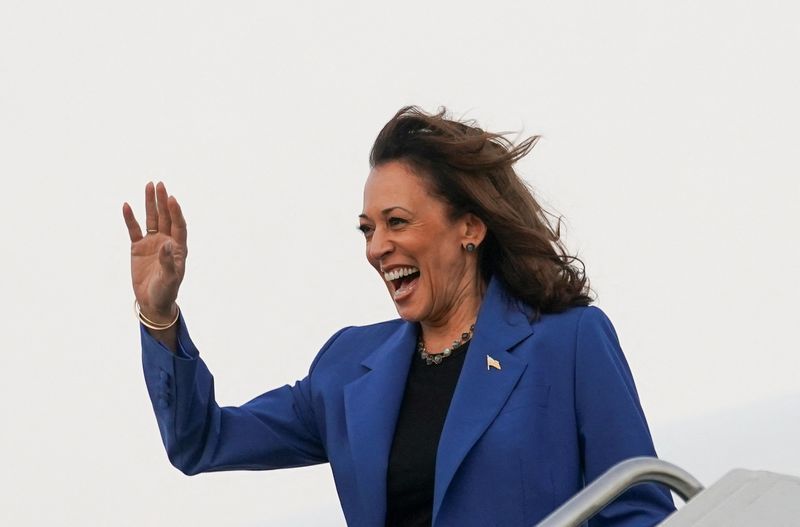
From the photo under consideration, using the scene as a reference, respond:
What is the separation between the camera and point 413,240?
91.7 inches

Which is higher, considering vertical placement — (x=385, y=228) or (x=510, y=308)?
(x=385, y=228)

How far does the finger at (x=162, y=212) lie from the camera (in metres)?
2.32

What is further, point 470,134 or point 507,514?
point 470,134

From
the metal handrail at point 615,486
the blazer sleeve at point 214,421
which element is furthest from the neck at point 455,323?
the metal handrail at point 615,486

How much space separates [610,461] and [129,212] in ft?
2.68

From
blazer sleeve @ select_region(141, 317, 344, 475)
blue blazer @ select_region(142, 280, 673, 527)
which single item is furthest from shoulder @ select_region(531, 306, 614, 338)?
blazer sleeve @ select_region(141, 317, 344, 475)

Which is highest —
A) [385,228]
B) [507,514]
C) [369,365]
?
[385,228]

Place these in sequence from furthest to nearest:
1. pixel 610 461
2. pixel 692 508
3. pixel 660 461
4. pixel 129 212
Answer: pixel 129 212
pixel 610 461
pixel 660 461
pixel 692 508

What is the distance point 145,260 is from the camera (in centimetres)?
233

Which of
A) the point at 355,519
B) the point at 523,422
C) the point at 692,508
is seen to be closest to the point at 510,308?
the point at 523,422

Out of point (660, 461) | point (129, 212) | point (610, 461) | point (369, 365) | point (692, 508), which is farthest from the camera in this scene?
point (369, 365)

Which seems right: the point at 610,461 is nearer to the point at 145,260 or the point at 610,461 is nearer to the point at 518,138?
the point at 518,138

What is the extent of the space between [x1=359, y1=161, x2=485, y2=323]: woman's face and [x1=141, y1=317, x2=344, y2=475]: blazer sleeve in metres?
0.26

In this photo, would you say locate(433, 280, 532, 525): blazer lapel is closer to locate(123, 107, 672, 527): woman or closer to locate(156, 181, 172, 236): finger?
locate(123, 107, 672, 527): woman
